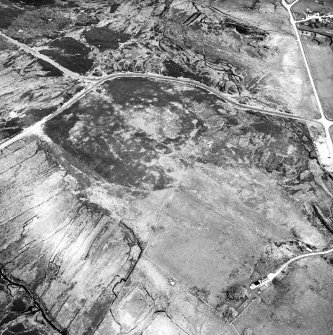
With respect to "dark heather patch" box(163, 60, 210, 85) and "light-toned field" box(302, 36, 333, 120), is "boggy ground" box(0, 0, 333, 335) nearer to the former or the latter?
"dark heather patch" box(163, 60, 210, 85)

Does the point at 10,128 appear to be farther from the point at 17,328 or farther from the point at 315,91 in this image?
the point at 315,91

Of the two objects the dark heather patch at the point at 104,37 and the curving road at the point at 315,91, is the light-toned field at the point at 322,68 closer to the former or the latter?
the curving road at the point at 315,91

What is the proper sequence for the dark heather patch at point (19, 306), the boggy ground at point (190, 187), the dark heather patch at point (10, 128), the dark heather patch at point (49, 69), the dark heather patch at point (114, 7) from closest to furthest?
the dark heather patch at point (19, 306) < the boggy ground at point (190, 187) < the dark heather patch at point (10, 128) < the dark heather patch at point (49, 69) < the dark heather patch at point (114, 7)

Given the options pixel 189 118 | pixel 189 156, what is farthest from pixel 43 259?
pixel 189 118

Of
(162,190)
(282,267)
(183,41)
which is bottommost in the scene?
(282,267)

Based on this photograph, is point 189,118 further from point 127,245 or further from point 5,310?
point 5,310

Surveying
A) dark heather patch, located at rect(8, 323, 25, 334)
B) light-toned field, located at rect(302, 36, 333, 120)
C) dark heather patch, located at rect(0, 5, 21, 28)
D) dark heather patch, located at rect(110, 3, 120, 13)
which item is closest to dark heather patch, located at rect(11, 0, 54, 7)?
dark heather patch, located at rect(0, 5, 21, 28)

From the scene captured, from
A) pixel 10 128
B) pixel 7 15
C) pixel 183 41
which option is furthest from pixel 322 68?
pixel 7 15

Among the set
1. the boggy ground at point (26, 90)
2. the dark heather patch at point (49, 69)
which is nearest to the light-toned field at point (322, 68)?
the boggy ground at point (26, 90)
